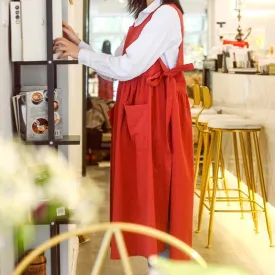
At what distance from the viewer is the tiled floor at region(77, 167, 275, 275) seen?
3.16 meters

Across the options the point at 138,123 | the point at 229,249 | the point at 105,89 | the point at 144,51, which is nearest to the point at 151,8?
the point at 144,51

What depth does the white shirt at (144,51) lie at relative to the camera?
2.14 metres

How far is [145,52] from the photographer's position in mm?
2145

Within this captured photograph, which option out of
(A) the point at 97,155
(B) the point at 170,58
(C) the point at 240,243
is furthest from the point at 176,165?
(A) the point at 97,155

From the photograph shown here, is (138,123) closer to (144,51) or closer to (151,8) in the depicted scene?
(144,51)

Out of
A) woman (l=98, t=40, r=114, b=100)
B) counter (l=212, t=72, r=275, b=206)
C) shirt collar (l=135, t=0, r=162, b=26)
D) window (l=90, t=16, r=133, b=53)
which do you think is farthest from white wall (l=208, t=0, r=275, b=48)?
shirt collar (l=135, t=0, r=162, b=26)

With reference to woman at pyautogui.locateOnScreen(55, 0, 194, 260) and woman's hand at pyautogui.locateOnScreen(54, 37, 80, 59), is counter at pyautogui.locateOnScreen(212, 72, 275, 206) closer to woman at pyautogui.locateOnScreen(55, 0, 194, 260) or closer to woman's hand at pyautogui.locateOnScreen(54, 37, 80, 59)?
woman at pyautogui.locateOnScreen(55, 0, 194, 260)

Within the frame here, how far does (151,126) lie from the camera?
2.26 metres

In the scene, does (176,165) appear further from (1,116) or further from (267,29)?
(267,29)

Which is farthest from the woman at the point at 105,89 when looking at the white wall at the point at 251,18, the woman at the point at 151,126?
the woman at the point at 151,126

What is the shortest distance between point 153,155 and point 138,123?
150 millimetres

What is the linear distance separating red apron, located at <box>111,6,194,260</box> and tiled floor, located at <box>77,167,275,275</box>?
0.81 metres

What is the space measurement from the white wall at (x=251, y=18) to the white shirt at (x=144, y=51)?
189 inches

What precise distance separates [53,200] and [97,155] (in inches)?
167
